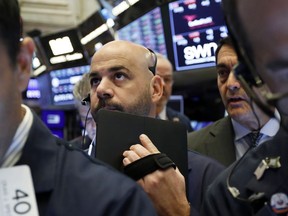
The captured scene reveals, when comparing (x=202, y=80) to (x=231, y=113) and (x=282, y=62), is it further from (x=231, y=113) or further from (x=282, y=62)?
(x=282, y=62)

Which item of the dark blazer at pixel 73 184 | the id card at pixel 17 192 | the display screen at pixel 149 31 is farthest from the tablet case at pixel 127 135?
the display screen at pixel 149 31

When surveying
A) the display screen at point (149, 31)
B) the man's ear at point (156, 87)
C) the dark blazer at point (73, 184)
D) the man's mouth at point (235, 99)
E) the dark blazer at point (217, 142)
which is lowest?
the display screen at point (149, 31)

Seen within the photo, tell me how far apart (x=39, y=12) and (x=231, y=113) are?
876cm

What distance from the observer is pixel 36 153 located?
1224 mm

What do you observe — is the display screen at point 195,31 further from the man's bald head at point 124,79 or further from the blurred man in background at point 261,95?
the blurred man in background at point 261,95

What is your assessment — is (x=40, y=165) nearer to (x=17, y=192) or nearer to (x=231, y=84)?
(x=17, y=192)

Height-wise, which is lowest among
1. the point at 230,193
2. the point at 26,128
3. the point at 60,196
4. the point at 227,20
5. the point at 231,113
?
the point at 231,113

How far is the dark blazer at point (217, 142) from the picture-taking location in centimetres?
265

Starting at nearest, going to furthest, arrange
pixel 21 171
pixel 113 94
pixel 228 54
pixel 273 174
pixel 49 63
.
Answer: pixel 21 171, pixel 273 174, pixel 113 94, pixel 228 54, pixel 49 63

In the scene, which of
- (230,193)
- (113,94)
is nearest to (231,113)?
(113,94)

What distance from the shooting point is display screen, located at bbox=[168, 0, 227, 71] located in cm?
384

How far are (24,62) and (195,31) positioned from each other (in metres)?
2.84

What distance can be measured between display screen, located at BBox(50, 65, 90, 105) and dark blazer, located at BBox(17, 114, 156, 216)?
5.59 meters

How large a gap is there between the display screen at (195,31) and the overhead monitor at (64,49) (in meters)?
2.64
